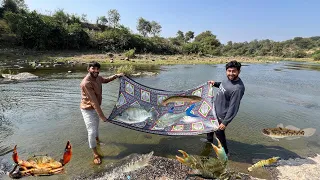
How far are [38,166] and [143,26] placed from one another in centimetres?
7347

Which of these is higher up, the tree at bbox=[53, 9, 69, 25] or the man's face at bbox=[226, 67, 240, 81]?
the tree at bbox=[53, 9, 69, 25]

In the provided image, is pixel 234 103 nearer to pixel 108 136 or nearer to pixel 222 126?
pixel 222 126

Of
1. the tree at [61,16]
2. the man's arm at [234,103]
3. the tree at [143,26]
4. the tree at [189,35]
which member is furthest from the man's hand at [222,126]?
the tree at [189,35]

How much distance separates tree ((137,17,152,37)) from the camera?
2884 inches

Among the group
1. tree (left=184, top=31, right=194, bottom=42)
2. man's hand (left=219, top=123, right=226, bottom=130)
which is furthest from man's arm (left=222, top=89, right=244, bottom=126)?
tree (left=184, top=31, right=194, bottom=42)

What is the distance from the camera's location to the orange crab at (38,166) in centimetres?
421

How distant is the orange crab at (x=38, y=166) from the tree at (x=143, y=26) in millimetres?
72451

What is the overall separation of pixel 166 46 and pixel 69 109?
142ft

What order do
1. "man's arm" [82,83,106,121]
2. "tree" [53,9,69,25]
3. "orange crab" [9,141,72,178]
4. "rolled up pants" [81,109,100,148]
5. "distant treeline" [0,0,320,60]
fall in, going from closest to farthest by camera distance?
"orange crab" [9,141,72,178] → "man's arm" [82,83,106,121] → "rolled up pants" [81,109,100,148] → "distant treeline" [0,0,320,60] → "tree" [53,9,69,25]

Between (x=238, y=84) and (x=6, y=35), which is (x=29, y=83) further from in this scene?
(x=6, y=35)

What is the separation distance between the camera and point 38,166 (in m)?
4.36

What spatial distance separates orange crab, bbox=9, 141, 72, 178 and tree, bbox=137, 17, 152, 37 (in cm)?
7245

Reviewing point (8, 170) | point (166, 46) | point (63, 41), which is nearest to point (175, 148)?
point (8, 170)

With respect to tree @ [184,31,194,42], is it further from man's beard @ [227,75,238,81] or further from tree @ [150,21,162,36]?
man's beard @ [227,75,238,81]
